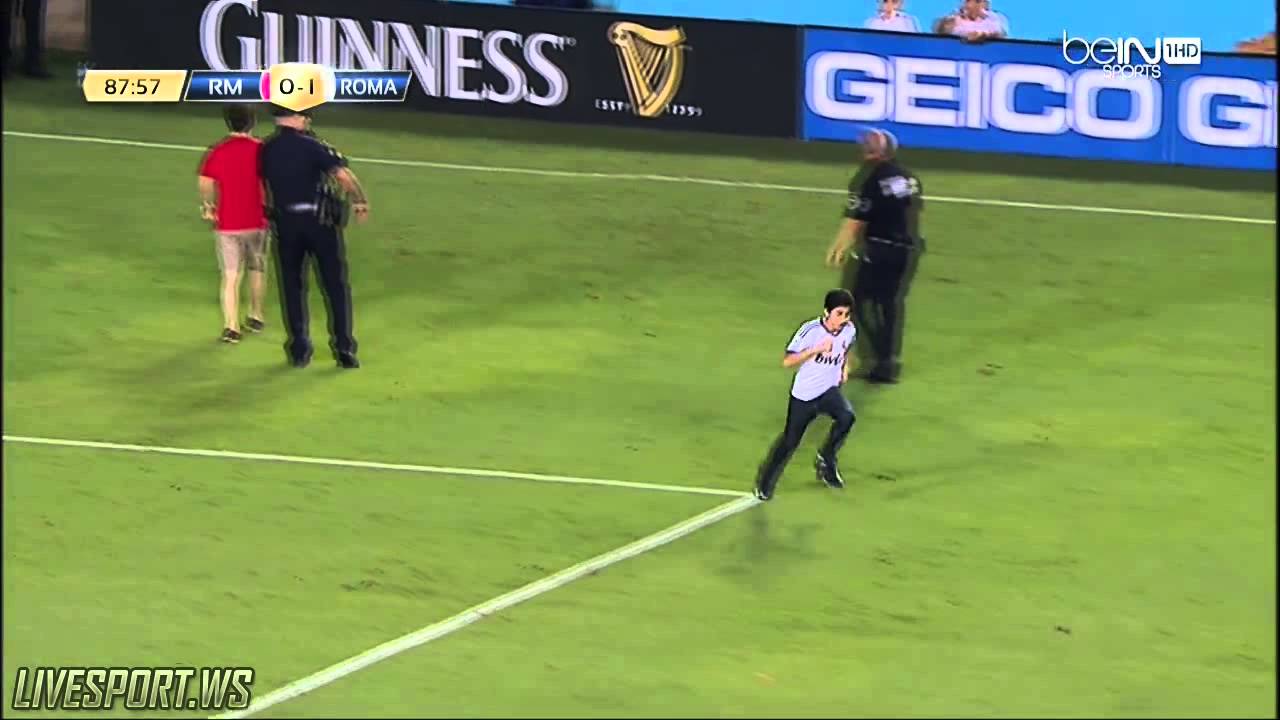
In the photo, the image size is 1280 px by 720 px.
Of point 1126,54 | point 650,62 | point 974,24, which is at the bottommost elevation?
point 650,62

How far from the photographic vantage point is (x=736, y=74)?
81.3 feet

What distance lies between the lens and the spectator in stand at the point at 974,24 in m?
23.8

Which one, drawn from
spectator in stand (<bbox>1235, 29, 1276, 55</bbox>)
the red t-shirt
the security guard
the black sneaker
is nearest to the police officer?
the black sneaker

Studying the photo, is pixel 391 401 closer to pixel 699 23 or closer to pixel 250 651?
pixel 250 651

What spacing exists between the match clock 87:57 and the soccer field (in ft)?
4.17

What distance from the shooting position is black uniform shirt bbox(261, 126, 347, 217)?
17078 mm

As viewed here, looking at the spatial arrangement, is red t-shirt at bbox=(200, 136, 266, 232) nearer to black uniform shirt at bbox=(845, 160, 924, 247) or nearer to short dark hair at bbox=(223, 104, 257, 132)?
short dark hair at bbox=(223, 104, 257, 132)

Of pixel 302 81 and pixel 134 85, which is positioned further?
pixel 134 85

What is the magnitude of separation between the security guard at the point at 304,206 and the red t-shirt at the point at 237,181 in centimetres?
32

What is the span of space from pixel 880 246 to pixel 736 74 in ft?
26.3

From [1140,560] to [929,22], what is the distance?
44.2ft

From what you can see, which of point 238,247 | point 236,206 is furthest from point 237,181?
point 238,247

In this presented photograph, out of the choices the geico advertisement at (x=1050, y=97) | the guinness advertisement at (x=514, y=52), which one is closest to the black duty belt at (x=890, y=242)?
the geico advertisement at (x=1050, y=97)

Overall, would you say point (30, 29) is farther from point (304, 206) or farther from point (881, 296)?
point (881, 296)
